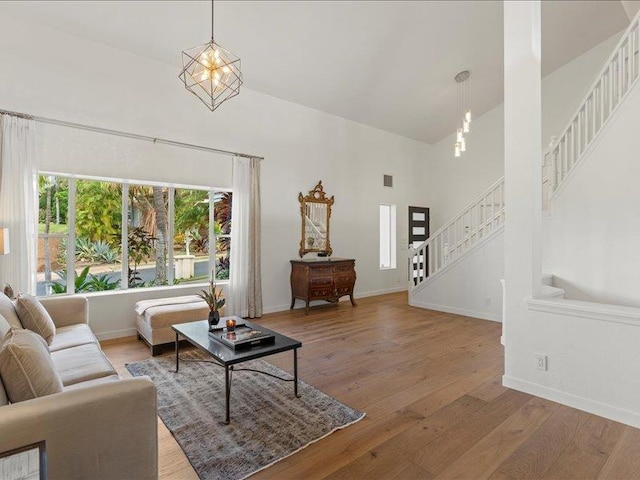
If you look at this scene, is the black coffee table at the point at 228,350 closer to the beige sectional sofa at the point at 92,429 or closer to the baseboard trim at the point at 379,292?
the beige sectional sofa at the point at 92,429

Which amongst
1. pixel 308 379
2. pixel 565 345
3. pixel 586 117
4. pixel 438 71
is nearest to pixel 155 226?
pixel 308 379

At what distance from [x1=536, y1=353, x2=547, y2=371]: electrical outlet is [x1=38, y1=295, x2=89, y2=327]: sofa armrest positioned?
428cm

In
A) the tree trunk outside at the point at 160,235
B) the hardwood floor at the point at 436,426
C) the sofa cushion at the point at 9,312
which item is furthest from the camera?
the tree trunk outside at the point at 160,235

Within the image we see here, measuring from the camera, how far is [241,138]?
5.56 m

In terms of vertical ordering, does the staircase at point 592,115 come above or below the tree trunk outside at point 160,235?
above

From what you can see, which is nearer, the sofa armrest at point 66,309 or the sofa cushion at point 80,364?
the sofa cushion at point 80,364

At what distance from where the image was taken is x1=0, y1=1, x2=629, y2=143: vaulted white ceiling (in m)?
4.02

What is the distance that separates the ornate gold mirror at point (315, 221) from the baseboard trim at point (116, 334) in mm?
2937

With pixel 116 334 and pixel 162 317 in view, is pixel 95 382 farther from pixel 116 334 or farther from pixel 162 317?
pixel 116 334

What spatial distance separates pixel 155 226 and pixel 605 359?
5.24 metres

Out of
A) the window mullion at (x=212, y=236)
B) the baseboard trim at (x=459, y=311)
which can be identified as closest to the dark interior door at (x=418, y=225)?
the baseboard trim at (x=459, y=311)

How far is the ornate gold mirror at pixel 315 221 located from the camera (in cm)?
633

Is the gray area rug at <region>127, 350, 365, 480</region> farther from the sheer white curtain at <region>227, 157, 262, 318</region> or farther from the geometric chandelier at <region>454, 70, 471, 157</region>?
the geometric chandelier at <region>454, 70, 471, 157</region>

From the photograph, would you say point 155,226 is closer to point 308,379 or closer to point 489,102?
point 308,379
